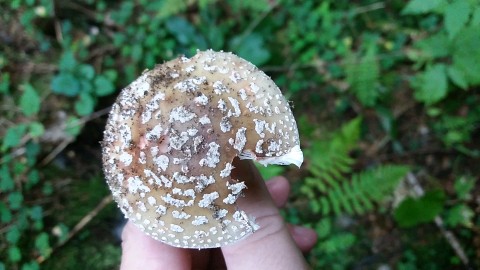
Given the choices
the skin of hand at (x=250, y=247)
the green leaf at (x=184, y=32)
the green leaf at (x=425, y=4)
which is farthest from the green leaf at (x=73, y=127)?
the green leaf at (x=425, y=4)

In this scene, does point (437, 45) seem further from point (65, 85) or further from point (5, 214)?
point (5, 214)

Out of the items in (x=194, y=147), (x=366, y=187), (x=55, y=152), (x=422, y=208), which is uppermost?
(x=55, y=152)

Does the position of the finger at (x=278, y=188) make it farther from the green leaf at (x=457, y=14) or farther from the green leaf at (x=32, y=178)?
the green leaf at (x=32, y=178)

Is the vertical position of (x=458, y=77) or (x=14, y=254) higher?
(x=14, y=254)

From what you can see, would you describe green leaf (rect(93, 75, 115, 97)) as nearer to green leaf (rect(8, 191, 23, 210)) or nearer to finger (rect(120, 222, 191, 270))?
green leaf (rect(8, 191, 23, 210))

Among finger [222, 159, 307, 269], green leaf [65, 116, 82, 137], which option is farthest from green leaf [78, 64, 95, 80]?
finger [222, 159, 307, 269]

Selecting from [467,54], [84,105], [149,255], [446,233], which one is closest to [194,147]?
[149,255]
